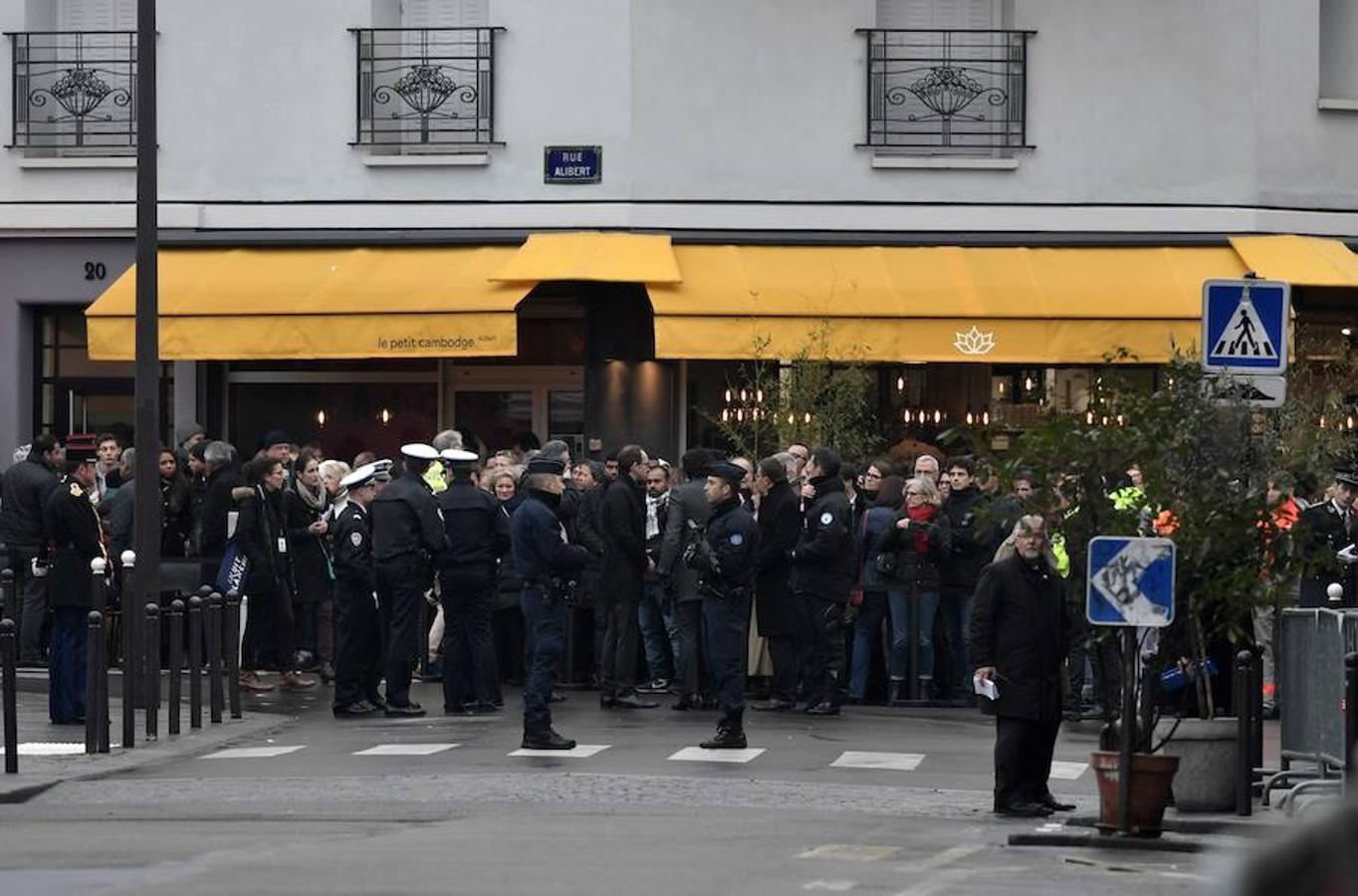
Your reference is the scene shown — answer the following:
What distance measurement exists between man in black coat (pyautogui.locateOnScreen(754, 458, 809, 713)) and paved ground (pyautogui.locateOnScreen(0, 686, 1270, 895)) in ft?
3.05

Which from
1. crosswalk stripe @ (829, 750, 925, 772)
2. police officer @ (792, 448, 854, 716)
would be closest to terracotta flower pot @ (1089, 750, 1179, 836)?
crosswalk stripe @ (829, 750, 925, 772)

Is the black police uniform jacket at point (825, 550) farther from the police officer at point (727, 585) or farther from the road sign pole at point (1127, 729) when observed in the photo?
the road sign pole at point (1127, 729)

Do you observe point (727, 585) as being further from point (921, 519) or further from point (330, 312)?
point (330, 312)

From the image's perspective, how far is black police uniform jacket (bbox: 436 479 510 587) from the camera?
19.1m

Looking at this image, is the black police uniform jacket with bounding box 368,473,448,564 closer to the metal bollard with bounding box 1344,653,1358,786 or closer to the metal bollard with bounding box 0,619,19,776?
the metal bollard with bounding box 0,619,19,776

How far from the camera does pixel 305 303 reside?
2645cm

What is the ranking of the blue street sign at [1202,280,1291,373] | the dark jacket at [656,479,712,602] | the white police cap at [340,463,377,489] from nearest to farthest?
1. the blue street sign at [1202,280,1291,373]
2. the dark jacket at [656,479,712,602]
3. the white police cap at [340,463,377,489]

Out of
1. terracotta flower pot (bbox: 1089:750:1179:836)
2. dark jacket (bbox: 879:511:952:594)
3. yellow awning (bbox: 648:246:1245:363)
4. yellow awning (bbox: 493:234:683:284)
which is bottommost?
terracotta flower pot (bbox: 1089:750:1179:836)

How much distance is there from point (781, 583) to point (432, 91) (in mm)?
9302

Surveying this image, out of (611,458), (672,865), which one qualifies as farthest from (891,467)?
(672,865)

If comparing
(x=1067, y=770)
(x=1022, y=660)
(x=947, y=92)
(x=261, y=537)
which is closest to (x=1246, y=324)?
(x=1022, y=660)

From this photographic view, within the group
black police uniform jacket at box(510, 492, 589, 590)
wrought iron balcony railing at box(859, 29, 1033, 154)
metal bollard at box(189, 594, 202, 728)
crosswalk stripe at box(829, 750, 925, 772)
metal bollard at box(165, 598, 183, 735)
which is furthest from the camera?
wrought iron balcony railing at box(859, 29, 1033, 154)

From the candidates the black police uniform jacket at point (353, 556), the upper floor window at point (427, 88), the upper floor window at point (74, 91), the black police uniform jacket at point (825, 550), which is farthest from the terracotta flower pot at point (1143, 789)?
the upper floor window at point (74, 91)

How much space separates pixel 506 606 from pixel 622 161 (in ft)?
23.4
